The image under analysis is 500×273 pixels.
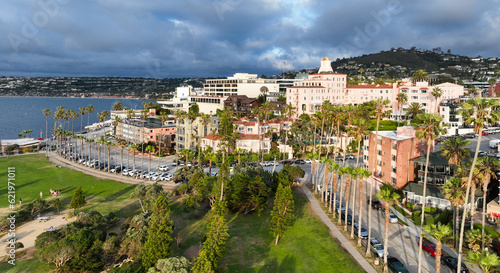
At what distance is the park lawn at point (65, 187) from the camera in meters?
50.1

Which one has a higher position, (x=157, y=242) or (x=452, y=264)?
(x=157, y=242)

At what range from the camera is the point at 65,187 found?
60.2 m

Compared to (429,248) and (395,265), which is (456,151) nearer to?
(429,248)

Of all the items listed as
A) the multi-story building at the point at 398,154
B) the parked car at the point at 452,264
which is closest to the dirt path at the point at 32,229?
the parked car at the point at 452,264

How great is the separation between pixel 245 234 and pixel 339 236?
1156 cm

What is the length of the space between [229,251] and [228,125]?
4978cm

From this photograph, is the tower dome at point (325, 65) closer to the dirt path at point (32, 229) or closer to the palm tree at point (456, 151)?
the palm tree at point (456, 151)

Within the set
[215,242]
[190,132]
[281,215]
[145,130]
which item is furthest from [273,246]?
[145,130]

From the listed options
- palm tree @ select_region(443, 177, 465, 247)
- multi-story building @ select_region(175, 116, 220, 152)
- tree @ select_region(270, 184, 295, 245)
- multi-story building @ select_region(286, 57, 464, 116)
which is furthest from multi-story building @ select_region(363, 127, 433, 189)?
multi-story building @ select_region(286, 57, 464, 116)

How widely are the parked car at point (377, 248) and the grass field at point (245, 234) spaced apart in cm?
305

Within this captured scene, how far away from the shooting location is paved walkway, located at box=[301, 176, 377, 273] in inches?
1240

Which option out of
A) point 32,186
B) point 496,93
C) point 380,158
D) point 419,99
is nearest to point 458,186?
point 380,158

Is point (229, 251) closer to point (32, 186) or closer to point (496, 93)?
point (32, 186)

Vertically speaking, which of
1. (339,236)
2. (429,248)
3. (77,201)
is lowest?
(339,236)
